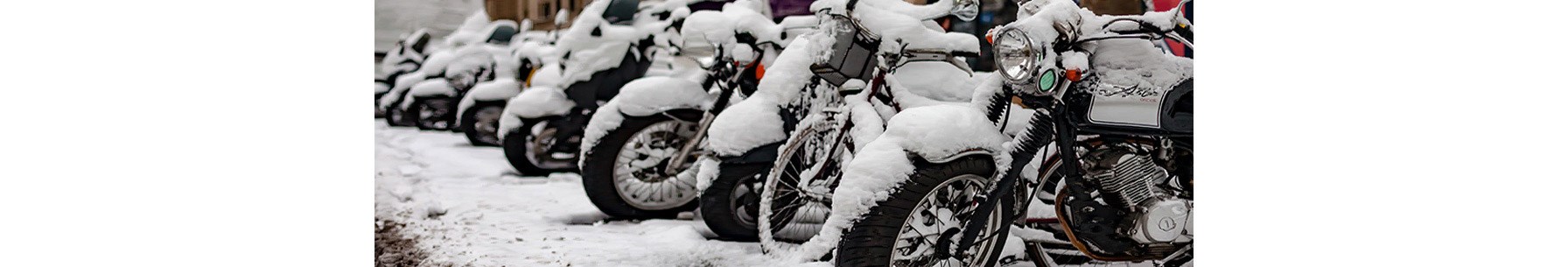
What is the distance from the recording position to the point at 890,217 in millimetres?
2006

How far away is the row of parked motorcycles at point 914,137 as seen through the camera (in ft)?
6.63

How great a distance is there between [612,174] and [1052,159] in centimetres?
162

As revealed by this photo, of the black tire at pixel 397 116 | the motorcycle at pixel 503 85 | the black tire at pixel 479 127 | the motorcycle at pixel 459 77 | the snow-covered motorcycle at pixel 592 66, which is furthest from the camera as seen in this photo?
the black tire at pixel 397 116

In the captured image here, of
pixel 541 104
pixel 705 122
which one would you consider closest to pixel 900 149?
pixel 705 122

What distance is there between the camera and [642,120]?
3477 millimetres

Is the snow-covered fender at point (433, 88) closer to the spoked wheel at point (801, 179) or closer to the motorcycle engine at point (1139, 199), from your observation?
the spoked wheel at point (801, 179)

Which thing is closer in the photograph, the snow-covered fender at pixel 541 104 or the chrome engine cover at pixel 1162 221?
the chrome engine cover at pixel 1162 221

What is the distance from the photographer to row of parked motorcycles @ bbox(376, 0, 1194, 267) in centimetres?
202

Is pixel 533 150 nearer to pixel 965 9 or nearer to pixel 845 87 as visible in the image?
pixel 845 87

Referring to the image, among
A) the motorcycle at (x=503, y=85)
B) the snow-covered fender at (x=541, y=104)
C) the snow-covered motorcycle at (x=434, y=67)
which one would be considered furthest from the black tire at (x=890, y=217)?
the snow-covered motorcycle at (x=434, y=67)
